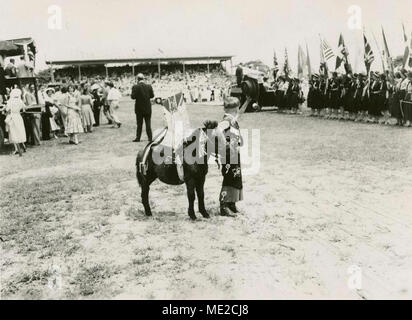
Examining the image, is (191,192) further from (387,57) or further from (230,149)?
(387,57)

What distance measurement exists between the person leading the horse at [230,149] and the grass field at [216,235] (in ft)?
1.11

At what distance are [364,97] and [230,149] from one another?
12753 millimetres

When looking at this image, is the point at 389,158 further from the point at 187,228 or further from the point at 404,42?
the point at 404,42

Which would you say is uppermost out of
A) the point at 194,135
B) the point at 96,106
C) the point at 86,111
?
the point at 194,135

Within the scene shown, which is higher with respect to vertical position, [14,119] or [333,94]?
[14,119]

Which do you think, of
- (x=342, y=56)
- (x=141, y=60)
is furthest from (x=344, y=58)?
(x=141, y=60)

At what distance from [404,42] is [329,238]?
11.9 metres

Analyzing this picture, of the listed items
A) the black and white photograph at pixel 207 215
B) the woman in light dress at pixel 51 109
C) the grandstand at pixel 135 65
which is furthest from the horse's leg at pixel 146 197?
the grandstand at pixel 135 65

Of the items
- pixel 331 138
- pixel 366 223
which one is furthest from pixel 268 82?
pixel 366 223

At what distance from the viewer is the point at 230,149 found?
20.0ft

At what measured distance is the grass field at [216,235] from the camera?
434cm

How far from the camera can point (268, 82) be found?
2761cm

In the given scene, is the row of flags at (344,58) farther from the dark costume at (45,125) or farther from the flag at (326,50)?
the dark costume at (45,125)

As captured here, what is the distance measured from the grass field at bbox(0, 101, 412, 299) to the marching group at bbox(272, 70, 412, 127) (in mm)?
5865
